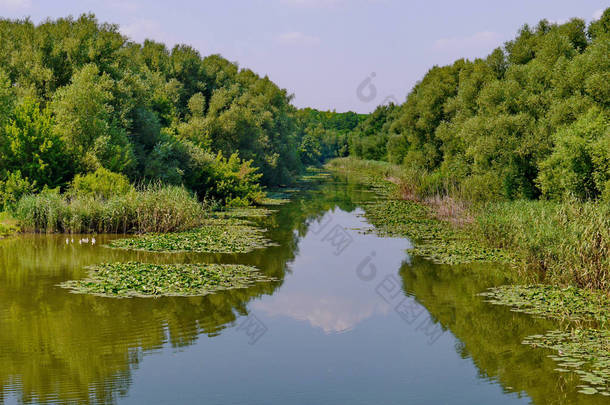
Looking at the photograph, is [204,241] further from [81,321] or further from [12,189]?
[81,321]

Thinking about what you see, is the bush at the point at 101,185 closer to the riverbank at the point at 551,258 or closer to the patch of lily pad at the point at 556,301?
the riverbank at the point at 551,258

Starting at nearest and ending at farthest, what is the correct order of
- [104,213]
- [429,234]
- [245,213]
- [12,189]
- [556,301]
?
[556,301], [104,213], [12,189], [429,234], [245,213]

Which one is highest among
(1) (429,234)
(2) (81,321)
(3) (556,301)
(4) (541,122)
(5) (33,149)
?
(4) (541,122)

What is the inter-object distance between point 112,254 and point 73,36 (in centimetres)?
2038

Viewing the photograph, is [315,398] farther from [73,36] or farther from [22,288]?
[73,36]

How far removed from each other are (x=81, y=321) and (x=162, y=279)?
393 cm

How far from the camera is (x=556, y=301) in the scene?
16.7 m

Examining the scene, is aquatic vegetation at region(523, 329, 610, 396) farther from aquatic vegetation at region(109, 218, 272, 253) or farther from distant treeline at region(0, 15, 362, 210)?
distant treeline at region(0, 15, 362, 210)

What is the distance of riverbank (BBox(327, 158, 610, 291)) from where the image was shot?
17.9 meters

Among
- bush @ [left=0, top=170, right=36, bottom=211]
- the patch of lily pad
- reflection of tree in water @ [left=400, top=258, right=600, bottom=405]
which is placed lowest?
reflection of tree in water @ [left=400, top=258, right=600, bottom=405]

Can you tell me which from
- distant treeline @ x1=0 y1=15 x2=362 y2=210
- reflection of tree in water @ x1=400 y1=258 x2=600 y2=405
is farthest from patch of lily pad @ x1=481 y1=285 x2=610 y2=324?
distant treeline @ x1=0 y1=15 x2=362 y2=210

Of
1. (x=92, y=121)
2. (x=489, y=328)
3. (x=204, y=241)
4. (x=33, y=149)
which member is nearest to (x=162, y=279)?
(x=204, y=241)

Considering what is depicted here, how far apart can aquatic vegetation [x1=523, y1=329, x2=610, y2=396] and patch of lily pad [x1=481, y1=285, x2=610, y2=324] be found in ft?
4.09

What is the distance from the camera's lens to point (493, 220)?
26.0 m
